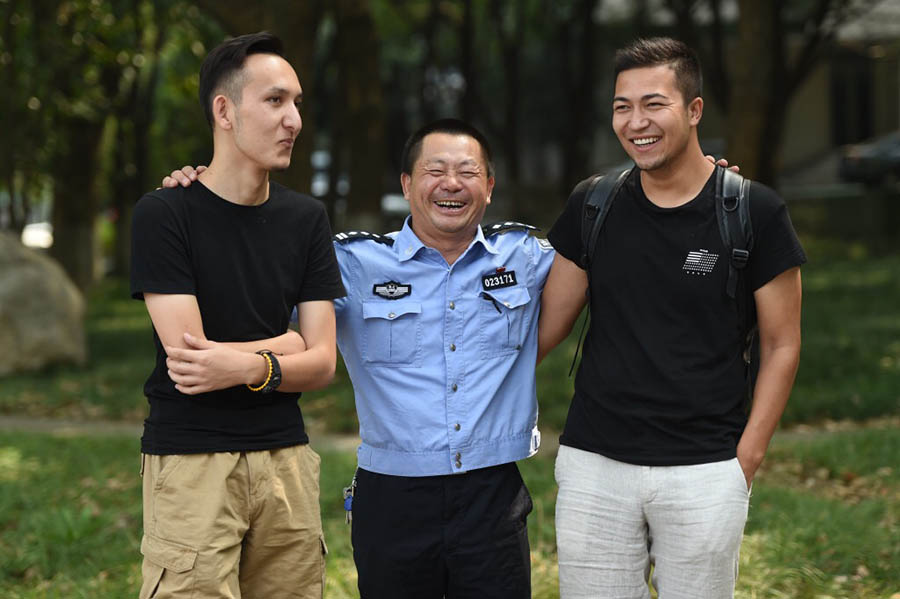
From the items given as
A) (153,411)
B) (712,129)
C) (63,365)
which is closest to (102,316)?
(63,365)

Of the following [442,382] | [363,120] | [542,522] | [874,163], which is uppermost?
[363,120]

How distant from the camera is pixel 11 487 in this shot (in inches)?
291

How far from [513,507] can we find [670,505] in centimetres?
52

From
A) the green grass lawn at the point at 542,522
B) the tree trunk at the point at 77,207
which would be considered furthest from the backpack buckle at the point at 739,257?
the tree trunk at the point at 77,207

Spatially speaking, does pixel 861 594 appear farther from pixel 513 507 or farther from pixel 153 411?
pixel 153 411

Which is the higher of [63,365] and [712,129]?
[712,129]

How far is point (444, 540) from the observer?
358 centimetres

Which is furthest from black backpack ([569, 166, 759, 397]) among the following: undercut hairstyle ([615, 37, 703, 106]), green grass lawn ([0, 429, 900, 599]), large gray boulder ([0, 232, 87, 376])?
large gray boulder ([0, 232, 87, 376])

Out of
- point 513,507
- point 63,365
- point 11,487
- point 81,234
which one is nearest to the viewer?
point 513,507

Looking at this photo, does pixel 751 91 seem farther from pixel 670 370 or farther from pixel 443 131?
pixel 670 370

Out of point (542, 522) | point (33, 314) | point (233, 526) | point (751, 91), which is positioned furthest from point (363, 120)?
point (233, 526)

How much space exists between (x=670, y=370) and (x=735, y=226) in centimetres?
45

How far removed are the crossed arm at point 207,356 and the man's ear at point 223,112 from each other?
0.51 metres

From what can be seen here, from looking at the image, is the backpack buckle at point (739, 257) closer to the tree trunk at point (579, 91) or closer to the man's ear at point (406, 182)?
the man's ear at point (406, 182)
